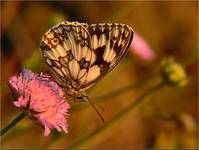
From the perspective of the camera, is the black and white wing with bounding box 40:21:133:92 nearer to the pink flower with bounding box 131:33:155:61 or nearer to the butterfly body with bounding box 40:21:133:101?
the butterfly body with bounding box 40:21:133:101

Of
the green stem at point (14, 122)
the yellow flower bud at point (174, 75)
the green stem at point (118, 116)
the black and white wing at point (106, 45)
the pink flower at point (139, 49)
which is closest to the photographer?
the green stem at point (14, 122)

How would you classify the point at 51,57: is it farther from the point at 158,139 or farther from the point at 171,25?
the point at 171,25

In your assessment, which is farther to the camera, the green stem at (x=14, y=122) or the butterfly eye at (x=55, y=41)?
the butterfly eye at (x=55, y=41)

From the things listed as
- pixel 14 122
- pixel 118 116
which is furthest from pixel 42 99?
pixel 118 116

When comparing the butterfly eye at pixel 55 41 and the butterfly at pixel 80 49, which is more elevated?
the butterfly eye at pixel 55 41

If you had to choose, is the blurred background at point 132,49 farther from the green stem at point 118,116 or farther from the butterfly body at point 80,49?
the butterfly body at point 80,49

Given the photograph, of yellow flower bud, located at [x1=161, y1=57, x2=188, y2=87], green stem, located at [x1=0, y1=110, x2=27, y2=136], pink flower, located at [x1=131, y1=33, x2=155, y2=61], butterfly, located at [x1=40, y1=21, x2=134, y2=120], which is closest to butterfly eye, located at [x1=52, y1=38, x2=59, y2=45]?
butterfly, located at [x1=40, y1=21, x2=134, y2=120]

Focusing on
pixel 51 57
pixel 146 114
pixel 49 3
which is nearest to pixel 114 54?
pixel 51 57

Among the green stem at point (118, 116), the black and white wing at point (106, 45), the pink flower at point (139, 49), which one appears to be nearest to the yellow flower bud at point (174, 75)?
the green stem at point (118, 116)
